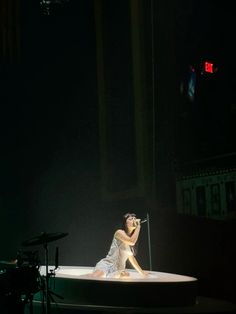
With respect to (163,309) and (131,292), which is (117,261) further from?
(163,309)

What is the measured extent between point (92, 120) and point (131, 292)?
4.78 meters

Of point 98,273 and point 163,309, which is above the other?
point 98,273

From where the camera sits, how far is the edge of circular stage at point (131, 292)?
21.4ft

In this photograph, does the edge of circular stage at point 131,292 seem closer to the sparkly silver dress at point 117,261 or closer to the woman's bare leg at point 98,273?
the woman's bare leg at point 98,273

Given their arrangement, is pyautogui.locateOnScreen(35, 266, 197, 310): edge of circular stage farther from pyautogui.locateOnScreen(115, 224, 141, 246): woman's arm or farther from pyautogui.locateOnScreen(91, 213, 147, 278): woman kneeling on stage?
pyautogui.locateOnScreen(115, 224, 141, 246): woman's arm

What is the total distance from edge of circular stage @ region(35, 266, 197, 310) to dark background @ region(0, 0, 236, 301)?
5.88 ft

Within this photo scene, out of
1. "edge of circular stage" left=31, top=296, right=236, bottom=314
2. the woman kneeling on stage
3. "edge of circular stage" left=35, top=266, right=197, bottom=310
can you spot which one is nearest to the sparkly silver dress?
the woman kneeling on stage

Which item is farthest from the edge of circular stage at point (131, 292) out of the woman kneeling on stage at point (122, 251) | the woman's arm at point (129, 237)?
the woman's arm at point (129, 237)

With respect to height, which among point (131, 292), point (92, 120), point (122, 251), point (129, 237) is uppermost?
point (92, 120)

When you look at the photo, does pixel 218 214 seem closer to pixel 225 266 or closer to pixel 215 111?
pixel 225 266

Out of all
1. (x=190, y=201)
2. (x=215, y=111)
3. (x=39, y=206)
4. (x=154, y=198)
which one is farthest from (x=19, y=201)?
(x=215, y=111)

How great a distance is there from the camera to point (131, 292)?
6547 millimetres

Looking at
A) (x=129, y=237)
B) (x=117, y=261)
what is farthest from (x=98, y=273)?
(x=129, y=237)

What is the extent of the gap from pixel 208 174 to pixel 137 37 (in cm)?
294
